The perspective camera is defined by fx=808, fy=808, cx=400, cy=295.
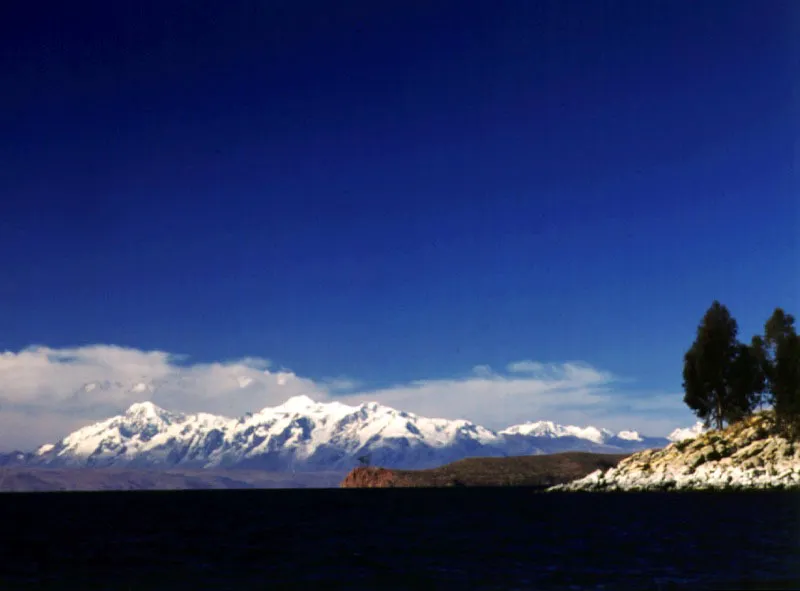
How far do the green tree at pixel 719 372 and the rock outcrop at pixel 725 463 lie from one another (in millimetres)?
7060

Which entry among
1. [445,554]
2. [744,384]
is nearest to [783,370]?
[744,384]

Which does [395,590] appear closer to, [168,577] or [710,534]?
[168,577]

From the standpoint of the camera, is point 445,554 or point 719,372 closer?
point 445,554

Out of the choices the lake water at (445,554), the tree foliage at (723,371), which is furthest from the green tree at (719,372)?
the lake water at (445,554)

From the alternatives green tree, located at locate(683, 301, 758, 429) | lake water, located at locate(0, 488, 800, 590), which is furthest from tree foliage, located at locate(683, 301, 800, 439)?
lake water, located at locate(0, 488, 800, 590)

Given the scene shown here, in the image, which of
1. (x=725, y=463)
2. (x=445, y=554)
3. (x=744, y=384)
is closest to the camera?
(x=445, y=554)

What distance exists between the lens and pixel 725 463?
128m

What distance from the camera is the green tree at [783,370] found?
12531 cm

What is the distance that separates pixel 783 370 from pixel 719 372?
52.1 feet

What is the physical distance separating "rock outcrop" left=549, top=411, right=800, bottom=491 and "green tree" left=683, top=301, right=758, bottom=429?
706cm

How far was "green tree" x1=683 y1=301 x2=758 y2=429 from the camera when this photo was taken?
484 feet

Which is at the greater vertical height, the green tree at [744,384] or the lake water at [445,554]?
the green tree at [744,384]

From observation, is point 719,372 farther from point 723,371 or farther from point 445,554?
point 445,554

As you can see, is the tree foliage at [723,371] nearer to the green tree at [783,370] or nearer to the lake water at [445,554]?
the green tree at [783,370]
